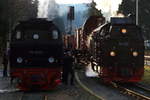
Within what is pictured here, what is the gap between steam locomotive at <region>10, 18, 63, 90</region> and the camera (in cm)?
1839

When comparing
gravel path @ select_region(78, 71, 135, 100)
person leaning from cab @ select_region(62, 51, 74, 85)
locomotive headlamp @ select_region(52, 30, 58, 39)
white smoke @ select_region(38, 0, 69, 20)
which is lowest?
gravel path @ select_region(78, 71, 135, 100)

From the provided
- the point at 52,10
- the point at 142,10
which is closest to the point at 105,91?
the point at 52,10

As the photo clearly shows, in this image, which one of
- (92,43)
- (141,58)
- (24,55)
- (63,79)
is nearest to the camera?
(24,55)

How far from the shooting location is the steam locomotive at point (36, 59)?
60.3 ft

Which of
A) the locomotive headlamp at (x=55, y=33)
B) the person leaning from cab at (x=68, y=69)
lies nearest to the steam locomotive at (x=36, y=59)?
the locomotive headlamp at (x=55, y=33)

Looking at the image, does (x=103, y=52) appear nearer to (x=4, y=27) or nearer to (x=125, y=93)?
(x=125, y=93)

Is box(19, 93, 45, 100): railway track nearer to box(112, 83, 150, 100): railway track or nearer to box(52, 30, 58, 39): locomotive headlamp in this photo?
box(52, 30, 58, 39): locomotive headlamp

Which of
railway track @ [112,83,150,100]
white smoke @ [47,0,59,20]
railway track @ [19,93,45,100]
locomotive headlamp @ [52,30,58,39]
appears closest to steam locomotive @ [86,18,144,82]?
railway track @ [112,83,150,100]

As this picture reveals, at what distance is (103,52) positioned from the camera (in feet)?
69.2

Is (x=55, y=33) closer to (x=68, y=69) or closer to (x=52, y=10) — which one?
(x=68, y=69)

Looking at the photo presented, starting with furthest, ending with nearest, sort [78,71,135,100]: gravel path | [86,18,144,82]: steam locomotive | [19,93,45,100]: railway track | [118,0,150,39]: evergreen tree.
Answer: [118,0,150,39]: evergreen tree, [86,18,144,82]: steam locomotive, [78,71,135,100]: gravel path, [19,93,45,100]: railway track

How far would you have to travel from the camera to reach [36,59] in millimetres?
18578

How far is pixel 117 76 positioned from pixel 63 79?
2.92 m

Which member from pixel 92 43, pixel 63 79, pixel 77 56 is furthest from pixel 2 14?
pixel 63 79
